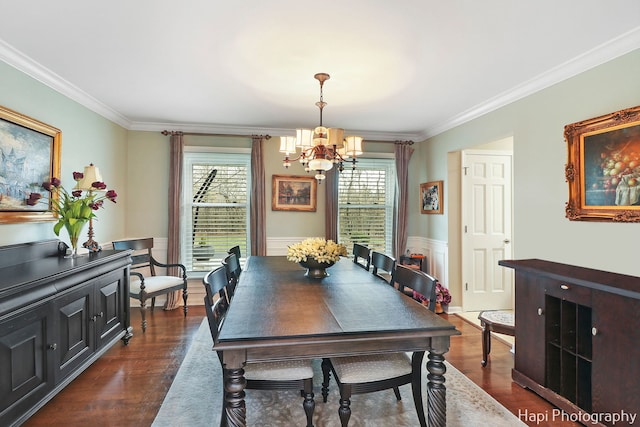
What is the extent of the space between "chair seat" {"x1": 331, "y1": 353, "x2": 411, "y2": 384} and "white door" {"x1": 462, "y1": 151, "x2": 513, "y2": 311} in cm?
287

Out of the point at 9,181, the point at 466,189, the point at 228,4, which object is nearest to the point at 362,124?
the point at 466,189

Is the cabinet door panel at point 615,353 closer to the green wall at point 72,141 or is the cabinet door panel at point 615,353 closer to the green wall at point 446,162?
the green wall at point 446,162

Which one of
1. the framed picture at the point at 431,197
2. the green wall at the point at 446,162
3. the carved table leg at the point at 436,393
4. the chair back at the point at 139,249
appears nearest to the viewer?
the carved table leg at the point at 436,393

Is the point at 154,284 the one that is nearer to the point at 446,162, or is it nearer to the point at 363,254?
the point at 363,254

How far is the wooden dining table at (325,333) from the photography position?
1559 millimetres

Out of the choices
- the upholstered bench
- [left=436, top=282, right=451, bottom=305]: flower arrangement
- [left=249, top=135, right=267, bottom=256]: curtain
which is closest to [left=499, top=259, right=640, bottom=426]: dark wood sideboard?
the upholstered bench

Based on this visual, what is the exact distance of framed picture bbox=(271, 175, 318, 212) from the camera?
193 inches

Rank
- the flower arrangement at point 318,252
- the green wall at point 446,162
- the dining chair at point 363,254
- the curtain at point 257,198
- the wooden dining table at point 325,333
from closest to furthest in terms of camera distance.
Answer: the wooden dining table at point 325,333 → the green wall at point 446,162 → the flower arrangement at point 318,252 → the dining chair at point 363,254 → the curtain at point 257,198

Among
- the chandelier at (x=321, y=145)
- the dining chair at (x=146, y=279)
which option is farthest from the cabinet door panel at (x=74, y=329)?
the chandelier at (x=321, y=145)

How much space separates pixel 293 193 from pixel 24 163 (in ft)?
9.81

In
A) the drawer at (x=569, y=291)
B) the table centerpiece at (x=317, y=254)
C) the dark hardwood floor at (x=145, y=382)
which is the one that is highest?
the table centerpiece at (x=317, y=254)

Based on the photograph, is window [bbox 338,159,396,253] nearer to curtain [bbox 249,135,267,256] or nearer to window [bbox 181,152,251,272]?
curtain [bbox 249,135,267,256]

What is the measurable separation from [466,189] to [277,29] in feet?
10.6

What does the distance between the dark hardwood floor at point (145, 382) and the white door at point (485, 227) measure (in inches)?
32.7
